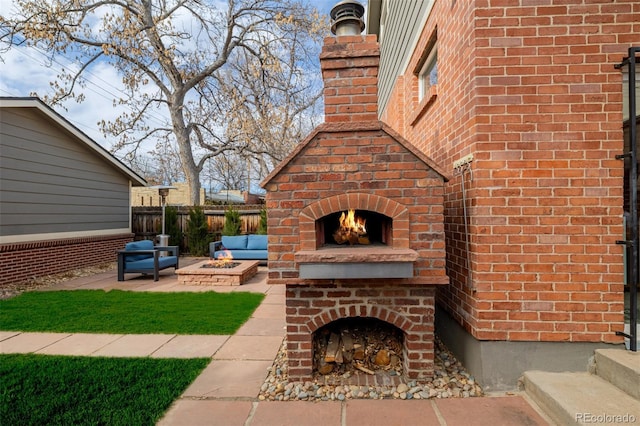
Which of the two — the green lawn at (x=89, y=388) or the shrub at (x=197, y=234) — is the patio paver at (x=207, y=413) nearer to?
the green lawn at (x=89, y=388)

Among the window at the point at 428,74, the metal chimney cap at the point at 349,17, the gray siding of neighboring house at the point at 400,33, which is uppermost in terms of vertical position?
the gray siding of neighboring house at the point at 400,33

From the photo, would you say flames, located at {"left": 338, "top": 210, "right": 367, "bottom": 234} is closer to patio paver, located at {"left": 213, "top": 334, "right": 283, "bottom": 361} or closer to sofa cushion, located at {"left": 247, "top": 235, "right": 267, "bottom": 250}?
patio paver, located at {"left": 213, "top": 334, "right": 283, "bottom": 361}

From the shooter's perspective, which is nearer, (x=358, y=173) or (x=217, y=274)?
(x=358, y=173)

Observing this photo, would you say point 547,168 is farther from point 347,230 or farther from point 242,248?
point 242,248

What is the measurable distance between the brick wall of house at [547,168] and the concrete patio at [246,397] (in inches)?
23.3

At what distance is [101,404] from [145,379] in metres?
0.38

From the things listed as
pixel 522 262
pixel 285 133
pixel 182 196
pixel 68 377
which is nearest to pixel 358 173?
pixel 522 262

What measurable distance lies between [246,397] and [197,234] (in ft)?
29.8

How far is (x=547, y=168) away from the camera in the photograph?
2.48 m

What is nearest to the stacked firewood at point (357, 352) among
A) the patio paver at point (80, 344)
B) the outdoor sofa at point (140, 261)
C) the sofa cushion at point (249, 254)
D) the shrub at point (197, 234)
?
the patio paver at point (80, 344)

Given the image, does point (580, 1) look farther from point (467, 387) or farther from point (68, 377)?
point (68, 377)

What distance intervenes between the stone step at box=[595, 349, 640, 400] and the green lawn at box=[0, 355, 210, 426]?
10.9 feet

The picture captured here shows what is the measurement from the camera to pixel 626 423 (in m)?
1.85

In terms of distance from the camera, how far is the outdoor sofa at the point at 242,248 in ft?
27.5
